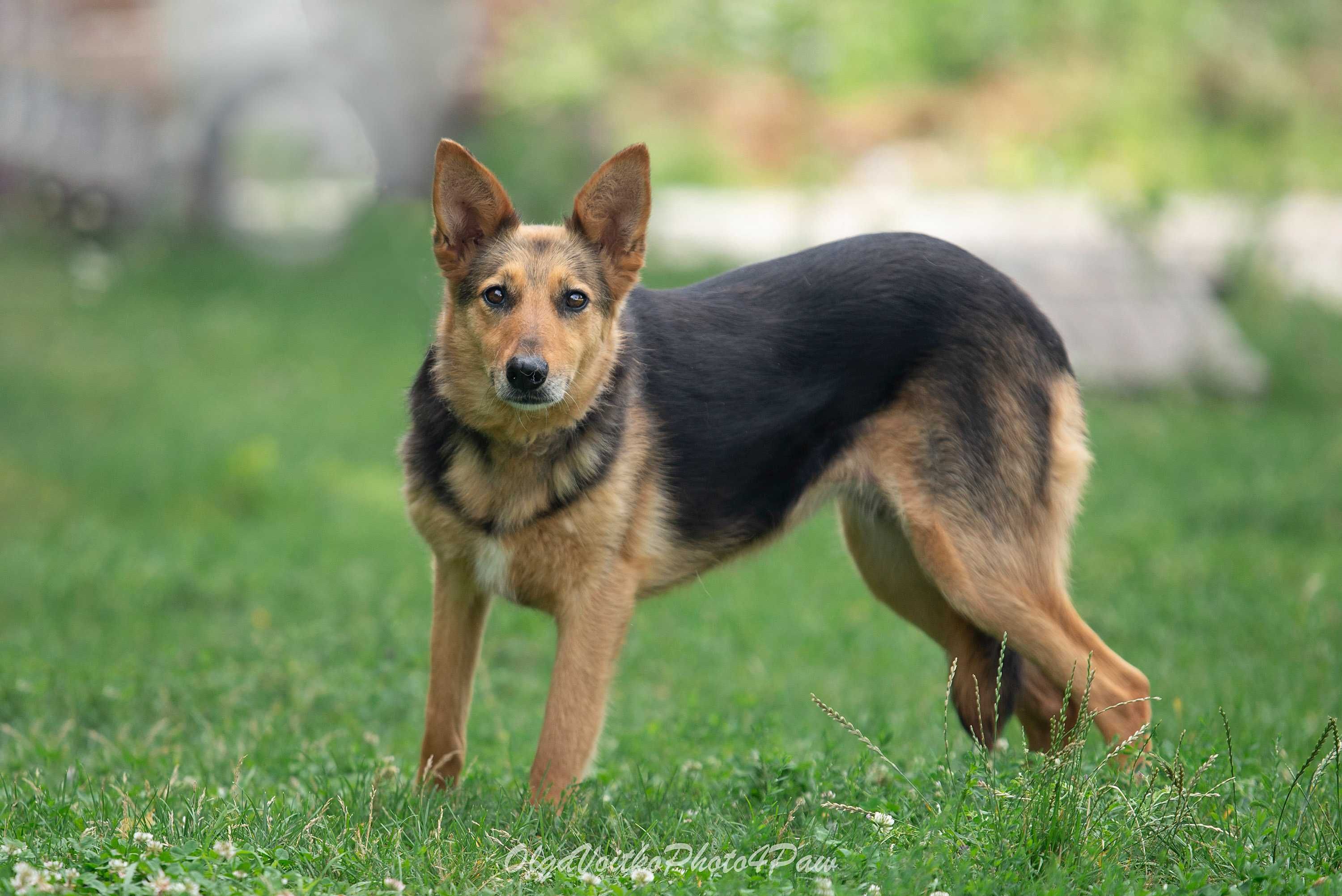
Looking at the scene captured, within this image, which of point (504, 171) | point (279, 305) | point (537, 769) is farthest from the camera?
point (504, 171)

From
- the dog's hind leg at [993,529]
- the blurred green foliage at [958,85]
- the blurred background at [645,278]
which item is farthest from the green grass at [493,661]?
the blurred green foliage at [958,85]

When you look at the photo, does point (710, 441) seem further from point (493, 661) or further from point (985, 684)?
point (493, 661)

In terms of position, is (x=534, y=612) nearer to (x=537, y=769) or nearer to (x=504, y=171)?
(x=537, y=769)

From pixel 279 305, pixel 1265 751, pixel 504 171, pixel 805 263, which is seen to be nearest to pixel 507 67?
pixel 504 171

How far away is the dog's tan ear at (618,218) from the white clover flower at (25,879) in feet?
7.80

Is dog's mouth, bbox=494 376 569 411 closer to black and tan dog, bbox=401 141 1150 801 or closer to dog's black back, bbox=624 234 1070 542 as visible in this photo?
black and tan dog, bbox=401 141 1150 801

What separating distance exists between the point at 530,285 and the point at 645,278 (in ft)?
27.9

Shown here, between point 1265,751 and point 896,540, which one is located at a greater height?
point 896,540

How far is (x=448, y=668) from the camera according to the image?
4355 mm

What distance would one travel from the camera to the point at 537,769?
402 centimetres

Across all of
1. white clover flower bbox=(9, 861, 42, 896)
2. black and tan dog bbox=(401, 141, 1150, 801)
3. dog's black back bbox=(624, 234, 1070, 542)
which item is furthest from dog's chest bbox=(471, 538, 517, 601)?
white clover flower bbox=(9, 861, 42, 896)

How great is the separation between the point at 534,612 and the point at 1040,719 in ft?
10.7

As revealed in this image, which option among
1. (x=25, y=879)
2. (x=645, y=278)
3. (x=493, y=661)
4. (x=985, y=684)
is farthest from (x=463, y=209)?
(x=645, y=278)

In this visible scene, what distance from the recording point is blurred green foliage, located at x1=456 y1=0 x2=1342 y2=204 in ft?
56.3
